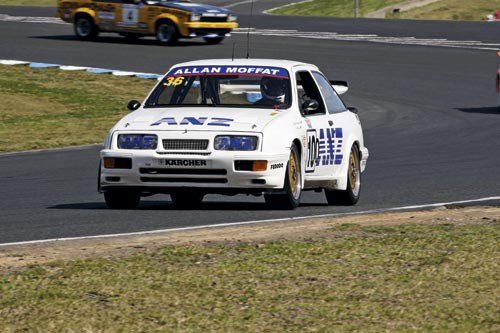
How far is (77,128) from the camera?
882 inches

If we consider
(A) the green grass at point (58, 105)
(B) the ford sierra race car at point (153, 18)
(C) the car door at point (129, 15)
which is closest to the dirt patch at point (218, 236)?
(A) the green grass at point (58, 105)

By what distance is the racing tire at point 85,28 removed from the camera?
123ft

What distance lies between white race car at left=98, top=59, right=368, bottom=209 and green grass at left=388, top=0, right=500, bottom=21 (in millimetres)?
37129

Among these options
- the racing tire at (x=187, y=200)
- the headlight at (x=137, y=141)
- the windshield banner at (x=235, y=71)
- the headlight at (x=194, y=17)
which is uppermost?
the windshield banner at (x=235, y=71)

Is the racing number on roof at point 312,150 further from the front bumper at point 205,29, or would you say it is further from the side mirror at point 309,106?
the front bumper at point 205,29

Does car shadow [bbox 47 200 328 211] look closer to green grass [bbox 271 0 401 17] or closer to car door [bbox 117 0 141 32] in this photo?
car door [bbox 117 0 141 32]

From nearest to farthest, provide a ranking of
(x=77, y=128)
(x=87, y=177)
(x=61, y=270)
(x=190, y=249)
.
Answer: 1. (x=61, y=270)
2. (x=190, y=249)
3. (x=87, y=177)
4. (x=77, y=128)

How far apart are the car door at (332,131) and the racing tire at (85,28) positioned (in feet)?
79.8

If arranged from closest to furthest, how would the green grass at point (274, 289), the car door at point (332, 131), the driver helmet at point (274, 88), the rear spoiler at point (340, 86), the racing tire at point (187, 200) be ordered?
the green grass at point (274, 289)
the driver helmet at point (274, 88)
the car door at point (332, 131)
the racing tire at point (187, 200)
the rear spoiler at point (340, 86)

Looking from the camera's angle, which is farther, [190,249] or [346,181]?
[346,181]

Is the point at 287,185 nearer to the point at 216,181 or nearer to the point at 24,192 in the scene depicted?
the point at 216,181

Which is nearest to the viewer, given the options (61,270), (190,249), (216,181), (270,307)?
(270,307)

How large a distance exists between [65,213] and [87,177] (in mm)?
3926

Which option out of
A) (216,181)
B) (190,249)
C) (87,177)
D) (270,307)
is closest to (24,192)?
(87,177)
